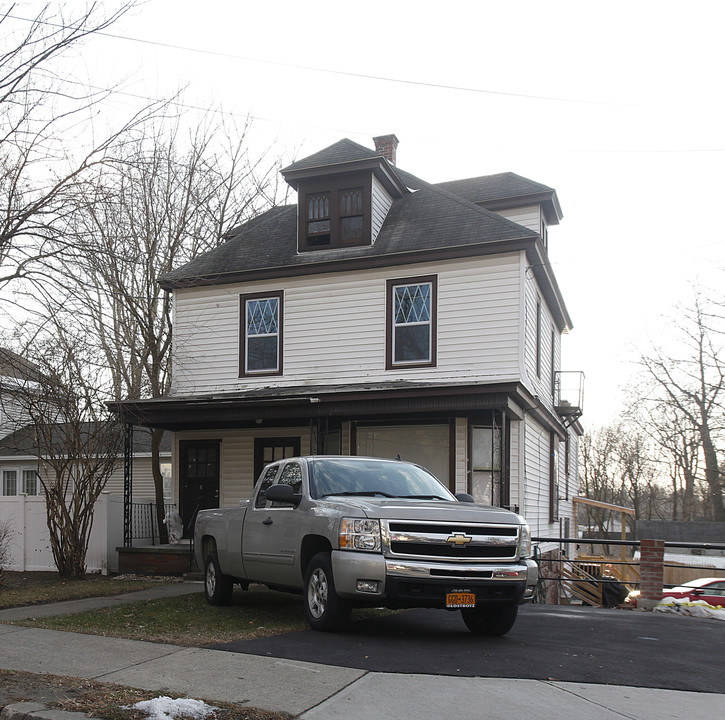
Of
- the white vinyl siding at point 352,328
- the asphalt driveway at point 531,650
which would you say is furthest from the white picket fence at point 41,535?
the asphalt driveway at point 531,650

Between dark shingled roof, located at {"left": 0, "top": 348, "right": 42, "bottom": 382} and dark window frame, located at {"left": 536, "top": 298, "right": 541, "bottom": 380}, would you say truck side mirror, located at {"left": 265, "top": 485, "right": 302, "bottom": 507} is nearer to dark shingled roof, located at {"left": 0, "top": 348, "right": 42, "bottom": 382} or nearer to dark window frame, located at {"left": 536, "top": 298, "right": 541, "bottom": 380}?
dark shingled roof, located at {"left": 0, "top": 348, "right": 42, "bottom": 382}

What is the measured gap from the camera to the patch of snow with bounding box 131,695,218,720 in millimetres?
5246

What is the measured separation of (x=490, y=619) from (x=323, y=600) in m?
1.70

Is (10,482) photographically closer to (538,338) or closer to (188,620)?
(538,338)

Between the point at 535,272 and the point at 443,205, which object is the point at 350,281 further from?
the point at 535,272

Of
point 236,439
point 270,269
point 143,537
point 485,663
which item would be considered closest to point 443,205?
point 270,269

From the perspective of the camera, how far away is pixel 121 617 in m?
9.81

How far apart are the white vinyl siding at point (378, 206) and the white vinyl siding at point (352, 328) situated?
4.12ft

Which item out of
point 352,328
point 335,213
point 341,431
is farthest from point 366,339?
point 335,213

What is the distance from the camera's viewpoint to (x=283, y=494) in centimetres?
886

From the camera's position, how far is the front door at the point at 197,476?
1906 cm

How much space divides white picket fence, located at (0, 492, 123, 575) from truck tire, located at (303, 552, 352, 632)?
9695mm

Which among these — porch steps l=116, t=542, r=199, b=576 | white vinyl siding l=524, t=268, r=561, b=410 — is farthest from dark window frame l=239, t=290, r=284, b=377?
white vinyl siding l=524, t=268, r=561, b=410

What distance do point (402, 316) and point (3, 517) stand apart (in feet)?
30.7
